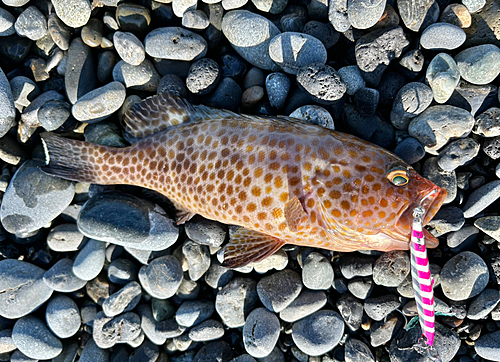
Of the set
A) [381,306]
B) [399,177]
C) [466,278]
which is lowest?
[381,306]

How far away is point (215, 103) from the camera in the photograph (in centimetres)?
485

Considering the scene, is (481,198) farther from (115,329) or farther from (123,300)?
(115,329)

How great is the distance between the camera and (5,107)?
490cm

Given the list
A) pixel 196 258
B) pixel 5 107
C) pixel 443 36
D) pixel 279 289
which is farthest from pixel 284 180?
pixel 5 107

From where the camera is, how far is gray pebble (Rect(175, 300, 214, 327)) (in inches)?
189

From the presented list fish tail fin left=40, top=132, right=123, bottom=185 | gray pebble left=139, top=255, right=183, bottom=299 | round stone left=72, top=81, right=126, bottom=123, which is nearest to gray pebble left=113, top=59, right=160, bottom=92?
round stone left=72, top=81, right=126, bottom=123

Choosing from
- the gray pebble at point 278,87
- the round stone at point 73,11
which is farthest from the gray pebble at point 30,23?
the gray pebble at point 278,87

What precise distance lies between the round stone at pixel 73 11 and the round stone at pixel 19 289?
12.1ft

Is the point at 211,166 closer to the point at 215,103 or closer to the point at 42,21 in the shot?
the point at 215,103

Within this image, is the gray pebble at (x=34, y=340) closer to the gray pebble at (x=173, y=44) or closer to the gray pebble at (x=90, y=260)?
the gray pebble at (x=90, y=260)

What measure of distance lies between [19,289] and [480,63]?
714 centimetres

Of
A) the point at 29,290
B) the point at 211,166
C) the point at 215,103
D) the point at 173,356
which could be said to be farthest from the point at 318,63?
the point at 29,290

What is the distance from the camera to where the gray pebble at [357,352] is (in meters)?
4.42

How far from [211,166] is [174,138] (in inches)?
28.2
